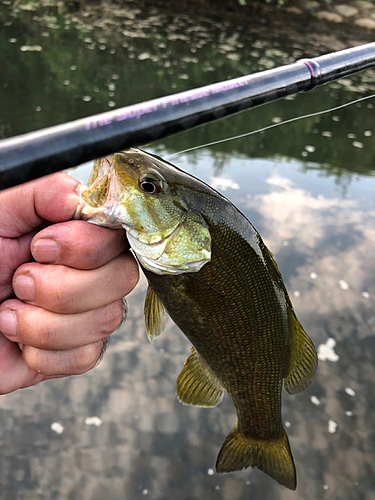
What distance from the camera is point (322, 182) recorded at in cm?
537

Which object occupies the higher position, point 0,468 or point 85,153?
point 85,153

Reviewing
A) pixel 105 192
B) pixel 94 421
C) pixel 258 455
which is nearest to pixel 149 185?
pixel 105 192

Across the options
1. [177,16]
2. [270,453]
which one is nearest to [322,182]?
[270,453]

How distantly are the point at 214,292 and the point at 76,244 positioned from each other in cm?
44

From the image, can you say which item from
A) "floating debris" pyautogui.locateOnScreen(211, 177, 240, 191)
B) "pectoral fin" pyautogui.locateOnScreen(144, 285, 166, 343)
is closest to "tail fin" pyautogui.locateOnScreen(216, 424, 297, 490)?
"pectoral fin" pyautogui.locateOnScreen(144, 285, 166, 343)

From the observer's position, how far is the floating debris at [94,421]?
2641 mm

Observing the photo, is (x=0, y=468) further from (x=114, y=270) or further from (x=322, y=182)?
(x=322, y=182)

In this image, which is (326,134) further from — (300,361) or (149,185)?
(149,185)

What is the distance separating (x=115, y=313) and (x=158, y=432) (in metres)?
1.61

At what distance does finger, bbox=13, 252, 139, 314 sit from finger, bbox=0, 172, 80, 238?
5.4 inches

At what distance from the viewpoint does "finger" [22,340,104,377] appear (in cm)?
131

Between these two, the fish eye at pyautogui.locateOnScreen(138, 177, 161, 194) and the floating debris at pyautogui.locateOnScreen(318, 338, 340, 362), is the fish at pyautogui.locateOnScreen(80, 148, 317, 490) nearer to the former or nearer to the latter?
the fish eye at pyautogui.locateOnScreen(138, 177, 161, 194)

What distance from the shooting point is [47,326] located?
1.23 metres

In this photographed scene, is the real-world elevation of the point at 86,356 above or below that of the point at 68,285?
below
